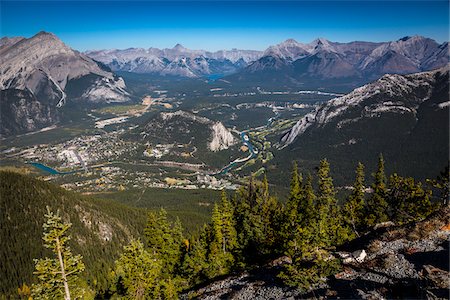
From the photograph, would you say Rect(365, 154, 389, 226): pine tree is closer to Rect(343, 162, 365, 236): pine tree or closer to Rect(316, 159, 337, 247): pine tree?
Rect(343, 162, 365, 236): pine tree

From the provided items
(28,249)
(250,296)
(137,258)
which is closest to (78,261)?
(137,258)

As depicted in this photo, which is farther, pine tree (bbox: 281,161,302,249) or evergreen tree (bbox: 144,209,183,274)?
evergreen tree (bbox: 144,209,183,274)

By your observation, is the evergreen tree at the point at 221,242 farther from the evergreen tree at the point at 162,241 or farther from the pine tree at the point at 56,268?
the pine tree at the point at 56,268

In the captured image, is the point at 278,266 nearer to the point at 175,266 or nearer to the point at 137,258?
the point at 137,258

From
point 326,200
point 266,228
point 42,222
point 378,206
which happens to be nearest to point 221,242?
point 266,228

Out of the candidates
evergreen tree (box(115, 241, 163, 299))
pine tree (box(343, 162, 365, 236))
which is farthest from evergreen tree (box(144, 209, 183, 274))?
pine tree (box(343, 162, 365, 236))

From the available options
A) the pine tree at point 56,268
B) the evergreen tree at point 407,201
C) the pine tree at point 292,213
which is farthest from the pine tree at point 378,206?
the pine tree at point 56,268

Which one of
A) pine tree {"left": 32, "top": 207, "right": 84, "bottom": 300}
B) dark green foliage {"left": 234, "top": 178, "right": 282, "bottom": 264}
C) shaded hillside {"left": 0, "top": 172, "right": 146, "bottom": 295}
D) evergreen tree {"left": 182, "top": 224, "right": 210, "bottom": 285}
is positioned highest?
pine tree {"left": 32, "top": 207, "right": 84, "bottom": 300}

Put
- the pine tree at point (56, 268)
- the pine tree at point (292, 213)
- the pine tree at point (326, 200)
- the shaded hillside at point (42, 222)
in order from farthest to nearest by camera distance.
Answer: the shaded hillside at point (42, 222) < the pine tree at point (326, 200) < the pine tree at point (292, 213) < the pine tree at point (56, 268)
